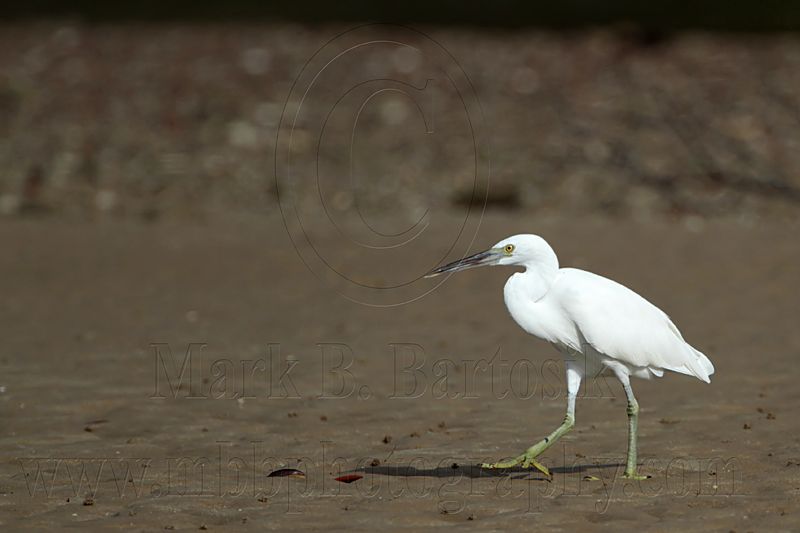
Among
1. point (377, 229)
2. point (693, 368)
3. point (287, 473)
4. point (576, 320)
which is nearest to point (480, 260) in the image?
point (576, 320)

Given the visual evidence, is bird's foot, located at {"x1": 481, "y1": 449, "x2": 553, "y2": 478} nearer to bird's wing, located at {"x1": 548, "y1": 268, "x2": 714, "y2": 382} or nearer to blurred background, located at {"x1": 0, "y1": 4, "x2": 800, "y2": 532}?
blurred background, located at {"x1": 0, "y1": 4, "x2": 800, "y2": 532}

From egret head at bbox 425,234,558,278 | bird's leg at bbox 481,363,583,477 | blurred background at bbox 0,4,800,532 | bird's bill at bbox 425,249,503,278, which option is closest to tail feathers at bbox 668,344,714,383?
blurred background at bbox 0,4,800,532

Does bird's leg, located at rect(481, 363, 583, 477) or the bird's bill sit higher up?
the bird's bill

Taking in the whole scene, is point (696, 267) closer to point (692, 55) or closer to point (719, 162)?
point (719, 162)

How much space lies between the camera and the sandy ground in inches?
209

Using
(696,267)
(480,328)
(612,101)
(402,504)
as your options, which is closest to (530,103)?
(612,101)

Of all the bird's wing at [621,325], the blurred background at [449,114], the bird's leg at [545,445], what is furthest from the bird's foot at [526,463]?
the blurred background at [449,114]

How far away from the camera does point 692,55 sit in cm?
1916

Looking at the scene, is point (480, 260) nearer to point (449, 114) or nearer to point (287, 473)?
point (287, 473)

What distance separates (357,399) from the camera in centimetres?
755

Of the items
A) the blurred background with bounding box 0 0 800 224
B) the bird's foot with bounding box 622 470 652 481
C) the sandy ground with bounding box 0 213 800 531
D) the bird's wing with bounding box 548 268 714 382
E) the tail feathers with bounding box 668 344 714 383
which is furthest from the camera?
the blurred background with bounding box 0 0 800 224

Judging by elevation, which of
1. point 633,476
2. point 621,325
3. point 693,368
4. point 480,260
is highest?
point 480,260

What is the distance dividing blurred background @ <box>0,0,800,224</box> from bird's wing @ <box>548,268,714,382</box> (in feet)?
29.2

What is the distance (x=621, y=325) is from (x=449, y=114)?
40.3 feet
